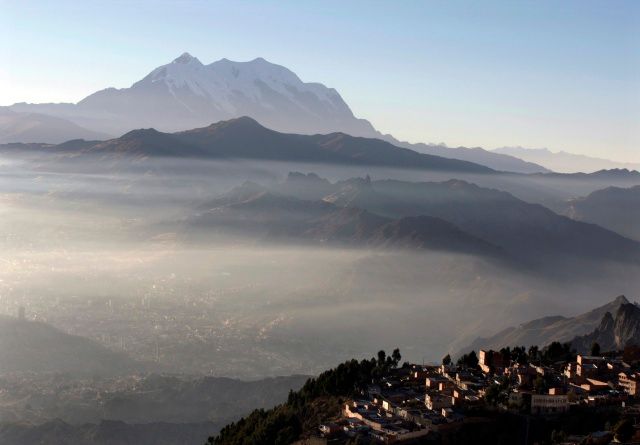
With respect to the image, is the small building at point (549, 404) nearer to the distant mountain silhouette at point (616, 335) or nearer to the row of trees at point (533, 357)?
the row of trees at point (533, 357)

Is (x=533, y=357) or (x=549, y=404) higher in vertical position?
(x=549, y=404)

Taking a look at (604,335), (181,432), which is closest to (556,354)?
(181,432)

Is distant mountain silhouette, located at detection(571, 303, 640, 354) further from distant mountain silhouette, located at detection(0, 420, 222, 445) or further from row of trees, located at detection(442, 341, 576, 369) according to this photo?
row of trees, located at detection(442, 341, 576, 369)

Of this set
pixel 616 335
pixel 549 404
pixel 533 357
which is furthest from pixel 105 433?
pixel 549 404

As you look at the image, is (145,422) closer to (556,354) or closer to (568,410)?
(556,354)

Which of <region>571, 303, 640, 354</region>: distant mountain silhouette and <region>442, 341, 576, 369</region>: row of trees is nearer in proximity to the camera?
<region>442, 341, 576, 369</region>: row of trees

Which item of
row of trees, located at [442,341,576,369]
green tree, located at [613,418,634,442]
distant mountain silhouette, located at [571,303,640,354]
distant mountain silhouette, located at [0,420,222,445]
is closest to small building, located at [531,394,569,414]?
green tree, located at [613,418,634,442]

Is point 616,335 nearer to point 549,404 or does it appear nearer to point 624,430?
point 549,404

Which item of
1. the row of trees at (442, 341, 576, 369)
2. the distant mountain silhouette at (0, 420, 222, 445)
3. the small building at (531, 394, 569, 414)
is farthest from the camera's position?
the distant mountain silhouette at (0, 420, 222, 445)

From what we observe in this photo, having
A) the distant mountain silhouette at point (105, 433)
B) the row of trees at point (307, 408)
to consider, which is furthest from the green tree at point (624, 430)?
the distant mountain silhouette at point (105, 433)
